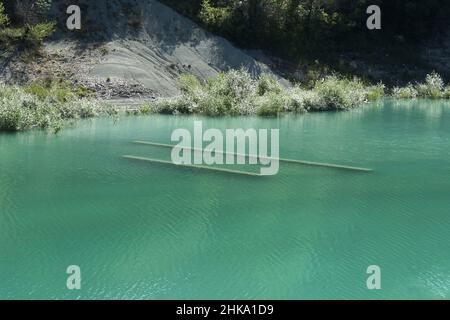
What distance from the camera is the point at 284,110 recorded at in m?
38.8

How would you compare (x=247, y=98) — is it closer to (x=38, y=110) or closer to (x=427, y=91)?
(x=38, y=110)

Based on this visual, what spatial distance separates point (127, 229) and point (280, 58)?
4242 centimetres

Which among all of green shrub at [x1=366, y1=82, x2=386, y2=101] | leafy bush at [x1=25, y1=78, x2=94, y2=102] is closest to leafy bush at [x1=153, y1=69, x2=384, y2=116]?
leafy bush at [x1=25, y1=78, x2=94, y2=102]

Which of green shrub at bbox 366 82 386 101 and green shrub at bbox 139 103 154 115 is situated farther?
green shrub at bbox 366 82 386 101

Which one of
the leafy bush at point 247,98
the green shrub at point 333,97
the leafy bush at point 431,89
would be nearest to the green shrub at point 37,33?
the leafy bush at point 247,98

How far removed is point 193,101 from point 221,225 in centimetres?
2431

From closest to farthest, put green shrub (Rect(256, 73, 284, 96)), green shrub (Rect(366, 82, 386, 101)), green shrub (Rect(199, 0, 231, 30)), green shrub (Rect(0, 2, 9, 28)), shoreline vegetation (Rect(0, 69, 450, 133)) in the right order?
1. shoreline vegetation (Rect(0, 69, 450, 133))
2. green shrub (Rect(256, 73, 284, 96))
3. green shrub (Rect(0, 2, 9, 28))
4. green shrub (Rect(366, 82, 386, 101))
5. green shrub (Rect(199, 0, 231, 30))

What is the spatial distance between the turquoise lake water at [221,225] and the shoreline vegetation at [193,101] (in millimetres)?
4929

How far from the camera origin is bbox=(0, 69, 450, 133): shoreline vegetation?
98.7 feet

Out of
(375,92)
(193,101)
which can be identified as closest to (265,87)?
(193,101)

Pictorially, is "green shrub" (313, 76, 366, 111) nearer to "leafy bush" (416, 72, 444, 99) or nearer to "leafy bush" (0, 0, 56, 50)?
"leafy bush" (416, 72, 444, 99)

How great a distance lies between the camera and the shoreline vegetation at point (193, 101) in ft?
98.7

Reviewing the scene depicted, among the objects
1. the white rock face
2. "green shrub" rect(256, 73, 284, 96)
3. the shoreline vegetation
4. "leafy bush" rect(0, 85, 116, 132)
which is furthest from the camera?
the white rock face

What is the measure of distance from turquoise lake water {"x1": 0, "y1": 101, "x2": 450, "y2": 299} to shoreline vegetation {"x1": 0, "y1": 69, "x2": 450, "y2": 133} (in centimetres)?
493
